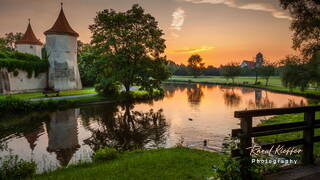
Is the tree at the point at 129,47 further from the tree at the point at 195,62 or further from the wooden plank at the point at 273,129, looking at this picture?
the tree at the point at 195,62

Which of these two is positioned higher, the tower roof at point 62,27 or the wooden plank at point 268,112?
the tower roof at point 62,27

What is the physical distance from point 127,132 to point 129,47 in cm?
2200

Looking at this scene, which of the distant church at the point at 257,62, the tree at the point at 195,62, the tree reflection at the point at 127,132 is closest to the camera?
the tree reflection at the point at 127,132

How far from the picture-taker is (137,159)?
8961mm

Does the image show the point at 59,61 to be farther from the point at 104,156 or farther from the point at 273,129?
the point at 273,129

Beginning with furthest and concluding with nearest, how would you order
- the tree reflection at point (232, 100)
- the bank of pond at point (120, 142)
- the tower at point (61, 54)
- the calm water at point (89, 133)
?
the tower at point (61, 54) < the tree reflection at point (232, 100) < the calm water at point (89, 133) < the bank of pond at point (120, 142)

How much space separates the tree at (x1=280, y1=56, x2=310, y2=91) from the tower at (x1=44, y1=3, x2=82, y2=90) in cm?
4445

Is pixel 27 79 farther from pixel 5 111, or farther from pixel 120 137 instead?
pixel 120 137

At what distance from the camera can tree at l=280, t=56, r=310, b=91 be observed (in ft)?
134

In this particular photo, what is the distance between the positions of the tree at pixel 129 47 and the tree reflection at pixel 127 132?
14154mm

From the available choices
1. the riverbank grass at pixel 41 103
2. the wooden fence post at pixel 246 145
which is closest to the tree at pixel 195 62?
the riverbank grass at pixel 41 103

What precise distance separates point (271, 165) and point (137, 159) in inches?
213

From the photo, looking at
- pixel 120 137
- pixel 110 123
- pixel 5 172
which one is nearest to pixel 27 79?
pixel 110 123

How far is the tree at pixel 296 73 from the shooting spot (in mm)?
40766
